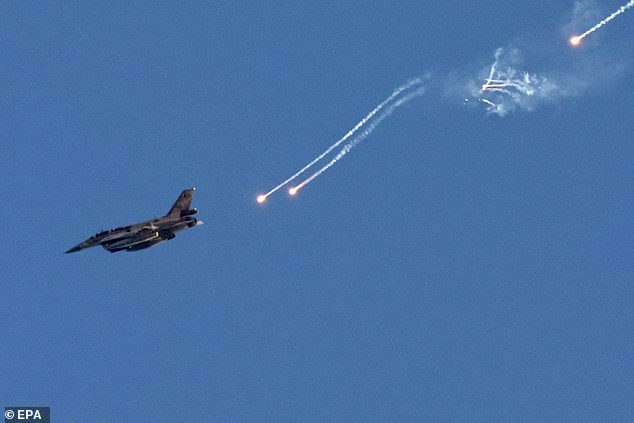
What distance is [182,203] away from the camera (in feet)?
384

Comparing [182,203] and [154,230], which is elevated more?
[182,203]

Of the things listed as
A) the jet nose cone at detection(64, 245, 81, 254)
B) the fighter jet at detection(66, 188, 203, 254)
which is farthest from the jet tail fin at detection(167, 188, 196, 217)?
the jet nose cone at detection(64, 245, 81, 254)

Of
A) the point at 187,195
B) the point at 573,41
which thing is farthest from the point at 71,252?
the point at 573,41

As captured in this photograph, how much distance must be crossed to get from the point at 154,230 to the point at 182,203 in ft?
14.2

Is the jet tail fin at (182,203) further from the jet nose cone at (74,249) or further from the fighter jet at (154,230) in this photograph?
the jet nose cone at (74,249)

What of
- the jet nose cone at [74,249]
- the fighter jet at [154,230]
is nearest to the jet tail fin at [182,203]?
the fighter jet at [154,230]

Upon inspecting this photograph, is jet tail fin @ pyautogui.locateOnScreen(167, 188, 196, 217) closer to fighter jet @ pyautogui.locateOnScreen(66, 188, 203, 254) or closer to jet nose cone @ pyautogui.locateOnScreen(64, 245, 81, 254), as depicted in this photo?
fighter jet @ pyautogui.locateOnScreen(66, 188, 203, 254)

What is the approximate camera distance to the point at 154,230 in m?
116

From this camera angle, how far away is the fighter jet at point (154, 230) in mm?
115750

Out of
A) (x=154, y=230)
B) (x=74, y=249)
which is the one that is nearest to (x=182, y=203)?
(x=154, y=230)

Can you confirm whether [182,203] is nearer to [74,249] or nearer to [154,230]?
[154,230]

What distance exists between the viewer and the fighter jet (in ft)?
380

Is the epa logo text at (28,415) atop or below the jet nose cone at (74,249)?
below

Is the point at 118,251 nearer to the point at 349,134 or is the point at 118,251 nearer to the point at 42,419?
the point at 42,419
